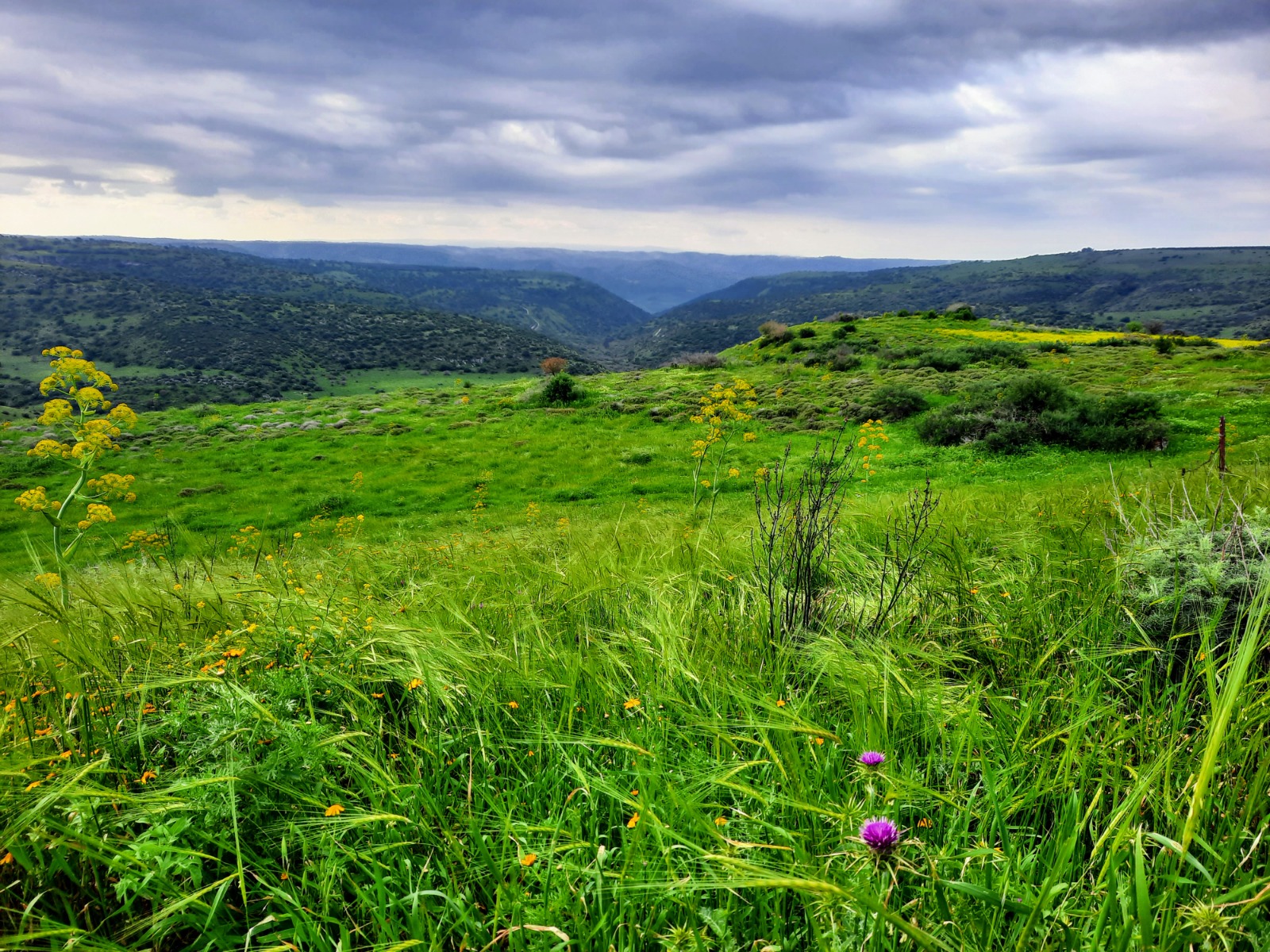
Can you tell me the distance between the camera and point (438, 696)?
2.51 meters

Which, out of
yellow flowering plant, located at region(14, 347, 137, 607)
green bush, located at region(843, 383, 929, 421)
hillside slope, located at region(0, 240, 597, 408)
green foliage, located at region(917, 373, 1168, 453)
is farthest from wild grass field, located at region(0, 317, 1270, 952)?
hillside slope, located at region(0, 240, 597, 408)

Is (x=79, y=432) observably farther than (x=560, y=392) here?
No

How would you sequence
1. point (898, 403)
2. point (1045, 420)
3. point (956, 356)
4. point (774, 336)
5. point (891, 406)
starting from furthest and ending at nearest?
point (774, 336), point (956, 356), point (891, 406), point (898, 403), point (1045, 420)

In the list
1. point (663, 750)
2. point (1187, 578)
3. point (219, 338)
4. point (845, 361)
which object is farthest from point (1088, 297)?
point (663, 750)

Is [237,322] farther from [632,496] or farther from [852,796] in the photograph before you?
[852,796]

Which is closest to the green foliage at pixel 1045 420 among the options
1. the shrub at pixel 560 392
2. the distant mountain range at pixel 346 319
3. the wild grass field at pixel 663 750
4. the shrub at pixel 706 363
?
the wild grass field at pixel 663 750

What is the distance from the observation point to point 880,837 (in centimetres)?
132

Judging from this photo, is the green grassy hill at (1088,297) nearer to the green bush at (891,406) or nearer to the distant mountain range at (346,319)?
the distant mountain range at (346,319)

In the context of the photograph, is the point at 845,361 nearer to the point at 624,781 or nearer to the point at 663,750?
the point at 663,750

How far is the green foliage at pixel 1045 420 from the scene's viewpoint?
15.4m

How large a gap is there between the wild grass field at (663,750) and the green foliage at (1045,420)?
42.8 ft

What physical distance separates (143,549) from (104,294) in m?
158

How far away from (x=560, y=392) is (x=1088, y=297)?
183 m

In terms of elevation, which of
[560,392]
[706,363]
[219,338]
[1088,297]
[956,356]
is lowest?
[560,392]
